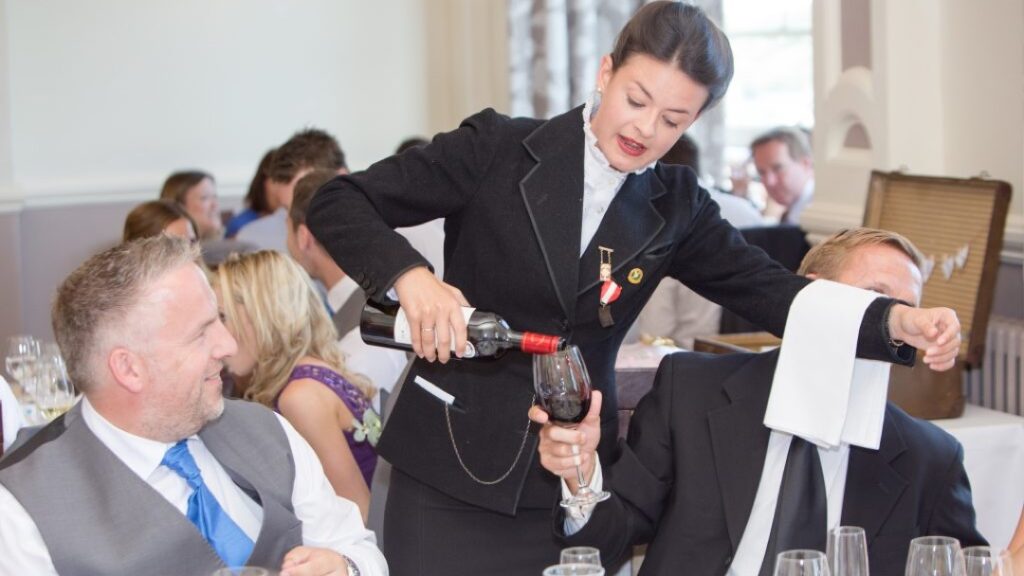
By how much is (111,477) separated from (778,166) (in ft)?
15.2

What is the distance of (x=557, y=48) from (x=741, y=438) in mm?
4723

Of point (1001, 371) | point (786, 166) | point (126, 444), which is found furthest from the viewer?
point (786, 166)

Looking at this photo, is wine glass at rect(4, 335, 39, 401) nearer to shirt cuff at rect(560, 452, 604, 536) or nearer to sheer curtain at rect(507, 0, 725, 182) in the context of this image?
shirt cuff at rect(560, 452, 604, 536)

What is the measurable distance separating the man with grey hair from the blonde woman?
2.89 feet

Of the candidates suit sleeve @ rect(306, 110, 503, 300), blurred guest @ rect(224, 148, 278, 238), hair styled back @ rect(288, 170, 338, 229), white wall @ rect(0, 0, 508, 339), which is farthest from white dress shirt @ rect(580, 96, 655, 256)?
white wall @ rect(0, 0, 508, 339)

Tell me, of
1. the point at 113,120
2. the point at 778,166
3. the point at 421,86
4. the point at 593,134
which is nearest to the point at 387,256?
the point at 593,134

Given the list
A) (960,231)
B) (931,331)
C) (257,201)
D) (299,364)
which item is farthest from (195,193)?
(931,331)

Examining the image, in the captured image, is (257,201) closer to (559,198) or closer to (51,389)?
(51,389)

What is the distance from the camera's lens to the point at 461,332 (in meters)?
1.99

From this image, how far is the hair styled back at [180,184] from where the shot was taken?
20.4 feet

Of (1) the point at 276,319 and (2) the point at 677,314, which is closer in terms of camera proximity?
(1) the point at 276,319

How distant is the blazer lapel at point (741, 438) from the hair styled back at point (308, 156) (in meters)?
2.63

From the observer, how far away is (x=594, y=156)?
2.32 metres

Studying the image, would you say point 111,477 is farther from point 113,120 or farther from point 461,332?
point 113,120
